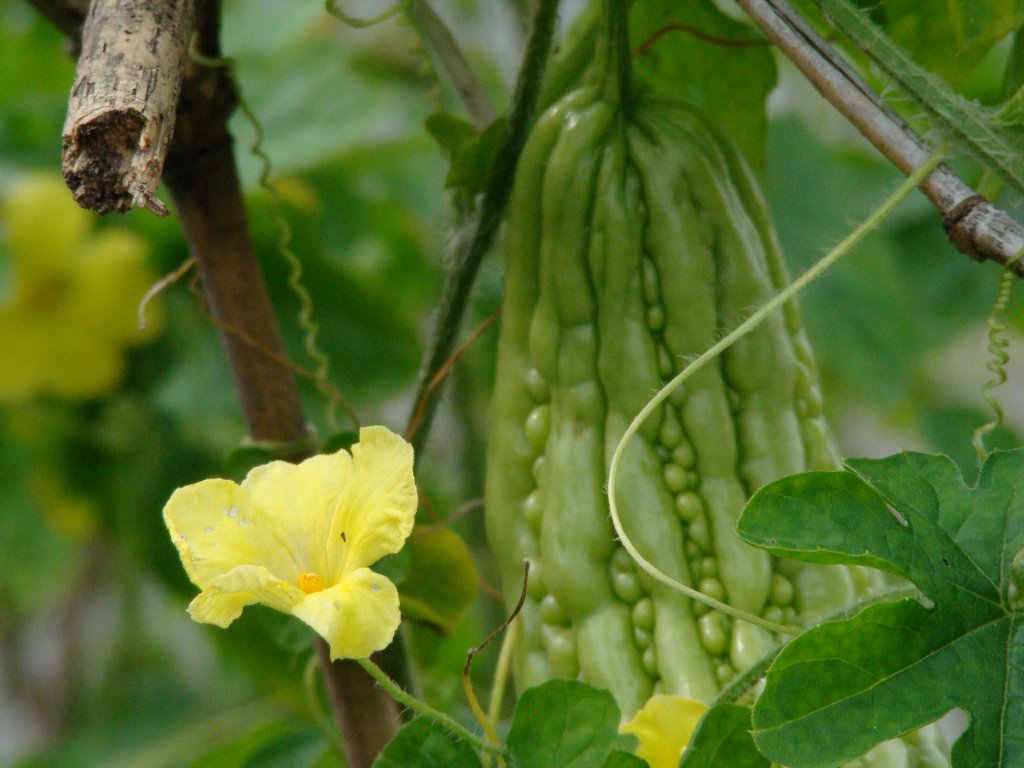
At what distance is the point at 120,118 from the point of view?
16.6 inches

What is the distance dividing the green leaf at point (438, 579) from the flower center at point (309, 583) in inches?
8.7

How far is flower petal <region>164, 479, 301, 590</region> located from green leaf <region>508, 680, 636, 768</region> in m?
0.11

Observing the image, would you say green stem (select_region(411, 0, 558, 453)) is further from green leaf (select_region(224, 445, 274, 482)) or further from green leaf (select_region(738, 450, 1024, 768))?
green leaf (select_region(738, 450, 1024, 768))

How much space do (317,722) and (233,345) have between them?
269mm

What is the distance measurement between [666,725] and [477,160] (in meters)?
0.30

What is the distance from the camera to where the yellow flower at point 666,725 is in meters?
0.53

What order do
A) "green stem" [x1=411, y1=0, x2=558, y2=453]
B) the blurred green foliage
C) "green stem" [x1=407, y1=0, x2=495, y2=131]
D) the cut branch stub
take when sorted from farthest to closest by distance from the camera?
the blurred green foliage < "green stem" [x1=407, y1=0, x2=495, y2=131] < "green stem" [x1=411, y1=0, x2=558, y2=453] < the cut branch stub

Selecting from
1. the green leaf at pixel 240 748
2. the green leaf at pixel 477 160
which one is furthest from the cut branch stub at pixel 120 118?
the green leaf at pixel 240 748

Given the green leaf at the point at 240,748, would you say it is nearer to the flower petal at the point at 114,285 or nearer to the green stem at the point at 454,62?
the green stem at the point at 454,62

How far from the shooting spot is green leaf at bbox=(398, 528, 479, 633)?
0.70 meters

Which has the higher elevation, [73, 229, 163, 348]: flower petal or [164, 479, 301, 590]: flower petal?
[164, 479, 301, 590]: flower petal

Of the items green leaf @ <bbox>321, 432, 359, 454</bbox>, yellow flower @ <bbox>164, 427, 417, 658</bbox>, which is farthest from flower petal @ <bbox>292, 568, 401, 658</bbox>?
green leaf @ <bbox>321, 432, 359, 454</bbox>

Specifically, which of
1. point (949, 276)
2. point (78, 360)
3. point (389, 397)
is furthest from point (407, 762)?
point (949, 276)

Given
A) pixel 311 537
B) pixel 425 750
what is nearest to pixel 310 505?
pixel 311 537
